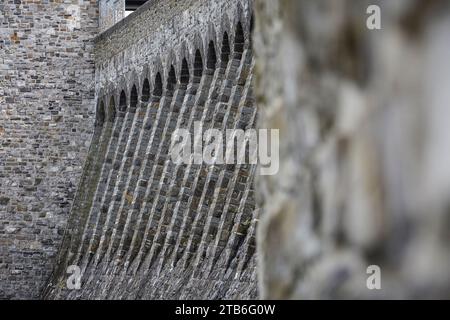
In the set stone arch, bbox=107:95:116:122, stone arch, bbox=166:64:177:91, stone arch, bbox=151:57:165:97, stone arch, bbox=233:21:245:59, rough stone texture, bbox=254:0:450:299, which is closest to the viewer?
rough stone texture, bbox=254:0:450:299

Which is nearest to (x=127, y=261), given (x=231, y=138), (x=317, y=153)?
(x=231, y=138)

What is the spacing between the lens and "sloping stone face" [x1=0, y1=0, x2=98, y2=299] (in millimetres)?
27672

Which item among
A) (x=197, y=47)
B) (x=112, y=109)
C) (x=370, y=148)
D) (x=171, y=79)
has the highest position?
(x=197, y=47)

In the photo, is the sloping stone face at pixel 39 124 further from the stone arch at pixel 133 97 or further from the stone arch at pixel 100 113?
the stone arch at pixel 133 97

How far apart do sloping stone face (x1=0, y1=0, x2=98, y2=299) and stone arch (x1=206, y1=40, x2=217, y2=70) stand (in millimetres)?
4437

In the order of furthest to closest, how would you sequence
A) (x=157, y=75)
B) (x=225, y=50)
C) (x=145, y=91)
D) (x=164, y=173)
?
(x=145, y=91) < (x=157, y=75) < (x=164, y=173) < (x=225, y=50)

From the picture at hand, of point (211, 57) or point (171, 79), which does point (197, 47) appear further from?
point (171, 79)

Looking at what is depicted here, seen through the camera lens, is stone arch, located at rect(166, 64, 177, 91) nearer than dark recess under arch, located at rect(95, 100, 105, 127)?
Yes

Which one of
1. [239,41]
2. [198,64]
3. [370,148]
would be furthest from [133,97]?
[370,148]

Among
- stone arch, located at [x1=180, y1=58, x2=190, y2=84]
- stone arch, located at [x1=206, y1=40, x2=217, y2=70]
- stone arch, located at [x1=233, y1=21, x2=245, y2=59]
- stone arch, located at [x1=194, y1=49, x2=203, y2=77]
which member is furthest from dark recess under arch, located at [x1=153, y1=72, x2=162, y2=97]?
stone arch, located at [x1=233, y1=21, x2=245, y2=59]

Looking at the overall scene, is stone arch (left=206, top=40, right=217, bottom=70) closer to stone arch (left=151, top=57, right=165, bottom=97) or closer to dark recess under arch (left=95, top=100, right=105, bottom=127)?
stone arch (left=151, top=57, right=165, bottom=97)

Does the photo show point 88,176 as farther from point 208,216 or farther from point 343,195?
point 343,195

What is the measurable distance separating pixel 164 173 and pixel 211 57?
2.22 metres

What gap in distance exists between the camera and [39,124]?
2798 cm
